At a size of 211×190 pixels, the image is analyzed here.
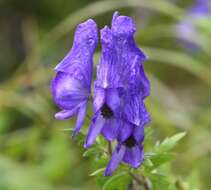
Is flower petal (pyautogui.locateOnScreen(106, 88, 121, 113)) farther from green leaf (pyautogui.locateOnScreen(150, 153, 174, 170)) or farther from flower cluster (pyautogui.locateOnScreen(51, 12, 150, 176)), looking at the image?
green leaf (pyautogui.locateOnScreen(150, 153, 174, 170))

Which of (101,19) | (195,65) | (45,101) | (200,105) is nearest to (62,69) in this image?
(195,65)

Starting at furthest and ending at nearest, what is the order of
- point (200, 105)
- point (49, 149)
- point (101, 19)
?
point (101, 19), point (200, 105), point (49, 149)

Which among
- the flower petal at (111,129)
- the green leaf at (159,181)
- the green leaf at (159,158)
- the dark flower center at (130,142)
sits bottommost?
the green leaf at (159,181)

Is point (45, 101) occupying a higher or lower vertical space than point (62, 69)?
lower

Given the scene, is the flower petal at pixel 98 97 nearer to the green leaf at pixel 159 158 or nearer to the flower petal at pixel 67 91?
the flower petal at pixel 67 91

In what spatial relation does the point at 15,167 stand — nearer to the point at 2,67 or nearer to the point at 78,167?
the point at 78,167

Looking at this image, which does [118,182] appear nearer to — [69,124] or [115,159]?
[115,159]

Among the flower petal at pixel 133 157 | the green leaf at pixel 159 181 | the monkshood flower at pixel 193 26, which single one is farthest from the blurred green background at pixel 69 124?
the flower petal at pixel 133 157

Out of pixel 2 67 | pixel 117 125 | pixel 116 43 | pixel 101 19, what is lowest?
pixel 2 67

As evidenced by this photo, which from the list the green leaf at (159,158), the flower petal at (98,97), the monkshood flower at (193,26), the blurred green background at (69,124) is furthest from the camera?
the monkshood flower at (193,26)
